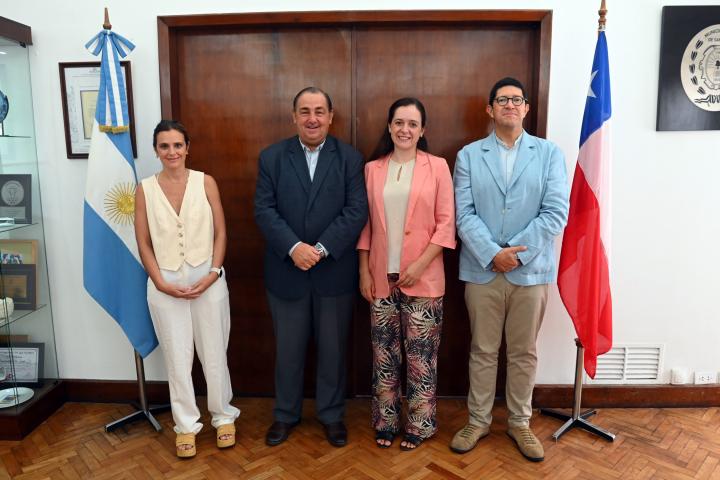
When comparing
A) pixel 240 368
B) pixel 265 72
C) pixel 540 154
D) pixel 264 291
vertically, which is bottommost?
pixel 240 368

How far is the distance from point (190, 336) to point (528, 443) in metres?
1.61

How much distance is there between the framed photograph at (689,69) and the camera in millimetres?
2564

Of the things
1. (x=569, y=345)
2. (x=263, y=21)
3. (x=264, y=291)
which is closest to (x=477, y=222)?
(x=569, y=345)

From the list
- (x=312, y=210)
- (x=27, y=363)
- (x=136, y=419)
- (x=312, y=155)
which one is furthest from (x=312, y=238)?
(x=27, y=363)

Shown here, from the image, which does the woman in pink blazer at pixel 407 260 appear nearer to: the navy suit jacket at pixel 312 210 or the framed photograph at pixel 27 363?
the navy suit jacket at pixel 312 210

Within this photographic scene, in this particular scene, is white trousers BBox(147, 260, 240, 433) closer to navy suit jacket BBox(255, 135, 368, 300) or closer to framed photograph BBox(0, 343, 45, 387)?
navy suit jacket BBox(255, 135, 368, 300)

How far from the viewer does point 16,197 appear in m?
2.68

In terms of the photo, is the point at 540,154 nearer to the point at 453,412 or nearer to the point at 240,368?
the point at 453,412

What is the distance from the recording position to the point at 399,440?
8.22ft

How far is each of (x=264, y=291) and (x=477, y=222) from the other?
1.27 m

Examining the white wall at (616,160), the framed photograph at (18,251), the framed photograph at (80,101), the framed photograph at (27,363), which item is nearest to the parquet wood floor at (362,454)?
the framed photograph at (27,363)

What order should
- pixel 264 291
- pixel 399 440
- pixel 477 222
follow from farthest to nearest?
pixel 264 291
pixel 399 440
pixel 477 222

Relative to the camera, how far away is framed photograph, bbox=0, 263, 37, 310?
2.64 meters

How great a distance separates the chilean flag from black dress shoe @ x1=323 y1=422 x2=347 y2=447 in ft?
3.93
